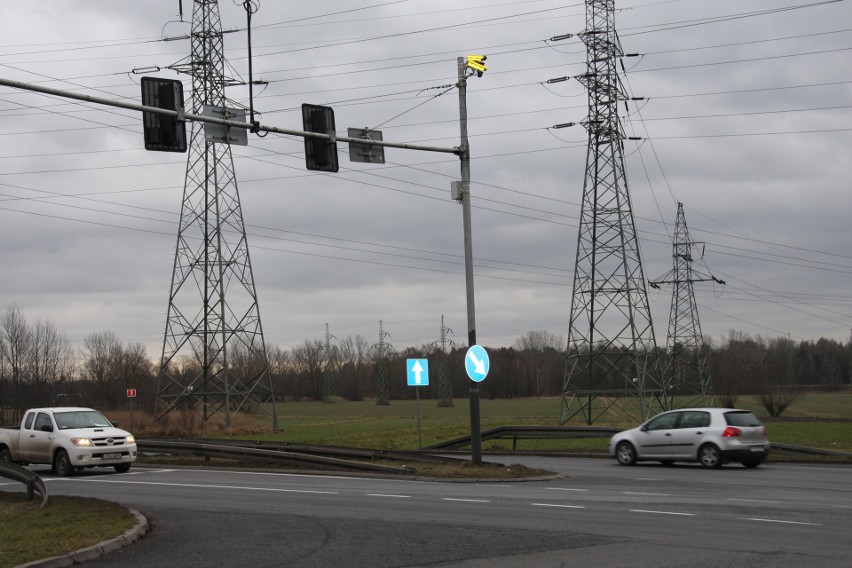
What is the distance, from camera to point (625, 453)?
26438 mm

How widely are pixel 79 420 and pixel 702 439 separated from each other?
53.1ft

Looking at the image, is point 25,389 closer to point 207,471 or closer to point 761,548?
point 207,471

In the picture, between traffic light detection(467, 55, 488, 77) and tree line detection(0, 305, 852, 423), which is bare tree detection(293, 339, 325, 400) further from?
traffic light detection(467, 55, 488, 77)

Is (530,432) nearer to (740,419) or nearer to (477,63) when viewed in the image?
(740,419)

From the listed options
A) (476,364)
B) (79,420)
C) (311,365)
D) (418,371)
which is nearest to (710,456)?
(476,364)

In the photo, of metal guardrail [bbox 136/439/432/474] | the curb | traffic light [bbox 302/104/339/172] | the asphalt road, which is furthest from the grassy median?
metal guardrail [bbox 136/439/432/474]

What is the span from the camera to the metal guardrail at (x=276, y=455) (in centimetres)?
2364

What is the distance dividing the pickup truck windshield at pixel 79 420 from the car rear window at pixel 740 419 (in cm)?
1612

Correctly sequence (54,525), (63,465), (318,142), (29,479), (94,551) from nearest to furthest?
(94,551) < (54,525) < (29,479) < (318,142) < (63,465)

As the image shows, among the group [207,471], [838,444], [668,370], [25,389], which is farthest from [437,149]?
[25,389]

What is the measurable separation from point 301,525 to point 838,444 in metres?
24.2

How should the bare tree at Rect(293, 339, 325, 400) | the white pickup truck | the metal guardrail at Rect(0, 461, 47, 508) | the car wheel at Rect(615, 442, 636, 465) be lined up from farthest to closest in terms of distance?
the bare tree at Rect(293, 339, 325, 400) < the car wheel at Rect(615, 442, 636, 465) < the white pickup truck < the metal guardrail at Rect(0, 461, 47, 508)

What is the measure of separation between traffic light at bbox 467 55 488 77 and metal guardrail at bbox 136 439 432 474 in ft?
31.3

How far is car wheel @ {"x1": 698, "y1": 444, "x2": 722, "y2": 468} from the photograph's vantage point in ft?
80.7
